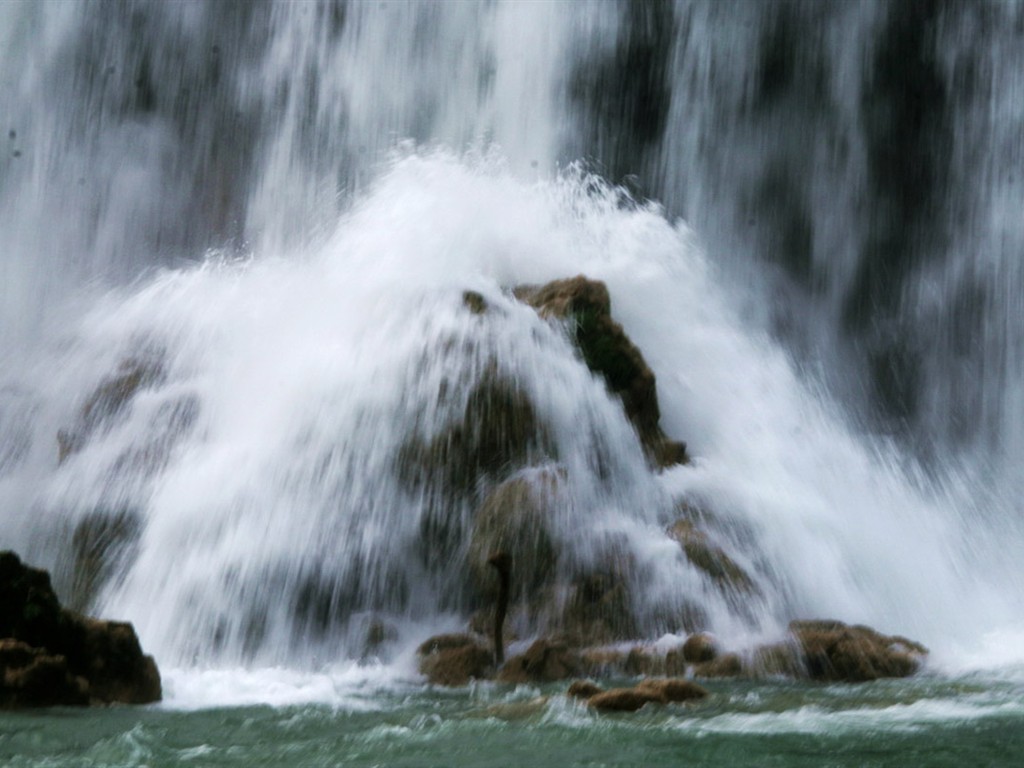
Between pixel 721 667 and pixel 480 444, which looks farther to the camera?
pixel 480 444

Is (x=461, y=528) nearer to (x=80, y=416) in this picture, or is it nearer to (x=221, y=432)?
(x=221, y=432)

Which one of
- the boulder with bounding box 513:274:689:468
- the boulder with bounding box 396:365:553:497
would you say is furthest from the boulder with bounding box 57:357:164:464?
the boulder with bounding box 513:274:689:468

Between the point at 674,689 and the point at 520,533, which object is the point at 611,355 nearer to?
the point at 520,533

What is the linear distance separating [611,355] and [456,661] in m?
8.10

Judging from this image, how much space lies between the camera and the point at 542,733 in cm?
932

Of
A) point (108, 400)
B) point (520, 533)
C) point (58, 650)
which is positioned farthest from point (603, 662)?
point (108, 400)

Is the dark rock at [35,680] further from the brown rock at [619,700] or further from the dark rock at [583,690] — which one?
the brown rock at [619,700]

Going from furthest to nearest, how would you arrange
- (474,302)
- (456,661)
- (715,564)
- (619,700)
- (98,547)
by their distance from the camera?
(474,302) → (98,547) → (715,564) → (456,661) → (619,700)

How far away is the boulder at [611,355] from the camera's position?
66.3ft

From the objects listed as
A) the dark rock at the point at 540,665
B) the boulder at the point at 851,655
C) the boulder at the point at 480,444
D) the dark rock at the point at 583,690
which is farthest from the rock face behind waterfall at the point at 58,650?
the boulder at the point at 851,655

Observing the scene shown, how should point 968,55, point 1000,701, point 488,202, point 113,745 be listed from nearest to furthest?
1. point 113,745
2. point 1000,701
3. point 488,202
4. point 968,55

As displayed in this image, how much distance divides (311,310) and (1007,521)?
1674 centimetres

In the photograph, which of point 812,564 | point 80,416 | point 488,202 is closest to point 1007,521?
point 812,564

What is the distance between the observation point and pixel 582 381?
19.6 meters
